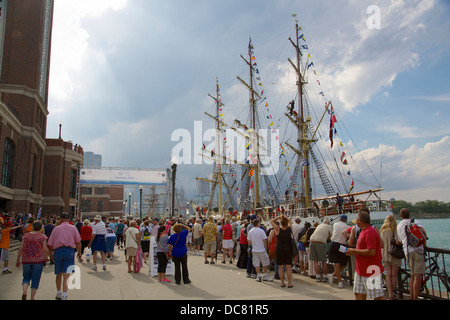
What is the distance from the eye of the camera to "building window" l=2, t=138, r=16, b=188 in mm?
25558

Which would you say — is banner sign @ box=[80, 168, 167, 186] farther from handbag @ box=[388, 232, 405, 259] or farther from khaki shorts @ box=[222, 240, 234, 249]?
handbag @ box=[388, 232, 405, 259]

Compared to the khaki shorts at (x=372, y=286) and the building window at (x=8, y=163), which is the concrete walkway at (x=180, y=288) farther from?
the building window at (x=8, y=163)

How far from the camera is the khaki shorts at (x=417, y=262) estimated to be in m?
5.85

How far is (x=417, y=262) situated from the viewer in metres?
5.88

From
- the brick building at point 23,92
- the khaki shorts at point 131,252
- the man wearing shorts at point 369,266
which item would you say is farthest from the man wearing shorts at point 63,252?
the brick building at point 23,92

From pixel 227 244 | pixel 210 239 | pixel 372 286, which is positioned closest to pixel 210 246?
pixel 210 239

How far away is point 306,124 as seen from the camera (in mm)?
37000

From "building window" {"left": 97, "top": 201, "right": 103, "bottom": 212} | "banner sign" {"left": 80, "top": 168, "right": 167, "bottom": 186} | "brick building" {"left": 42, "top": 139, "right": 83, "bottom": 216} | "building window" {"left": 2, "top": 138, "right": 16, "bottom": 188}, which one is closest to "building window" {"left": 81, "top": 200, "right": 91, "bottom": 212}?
"building window" {"left": 97, "top": 201, "right": 103, "bottom": 212}

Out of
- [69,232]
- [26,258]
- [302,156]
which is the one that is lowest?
[26,258]

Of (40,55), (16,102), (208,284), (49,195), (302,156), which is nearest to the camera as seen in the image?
(208,284)

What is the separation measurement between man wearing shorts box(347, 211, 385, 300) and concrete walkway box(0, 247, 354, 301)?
6.82 feet
